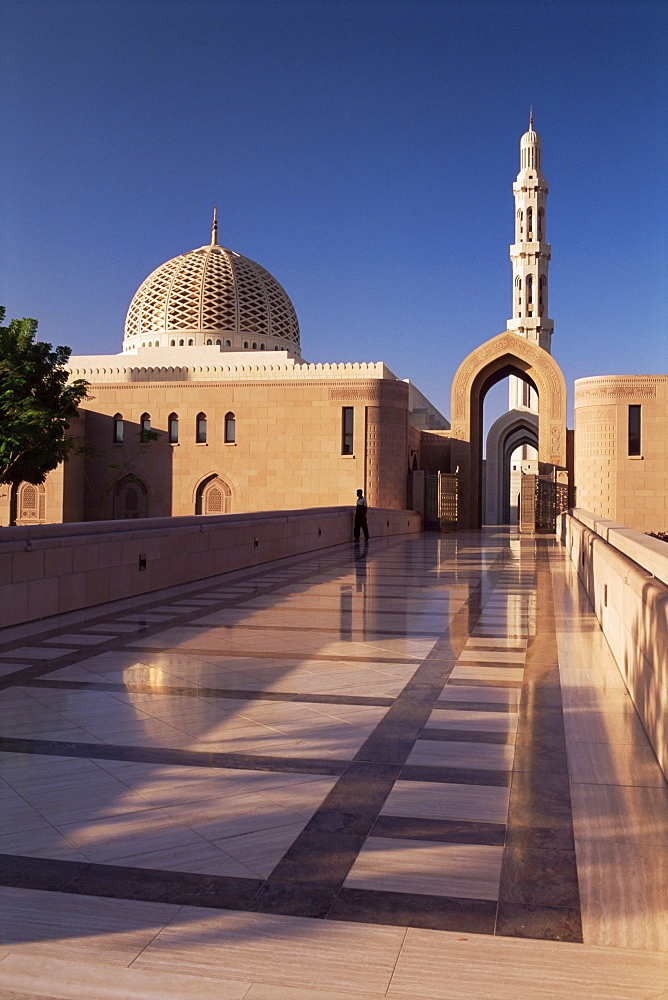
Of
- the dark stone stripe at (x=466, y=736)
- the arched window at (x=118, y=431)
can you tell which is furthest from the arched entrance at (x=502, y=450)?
the dark stone stripe at (x=466, y=736)

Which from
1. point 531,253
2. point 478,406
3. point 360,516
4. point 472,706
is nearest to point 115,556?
point 472,706

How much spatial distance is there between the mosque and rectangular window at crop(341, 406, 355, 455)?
0.04 meters

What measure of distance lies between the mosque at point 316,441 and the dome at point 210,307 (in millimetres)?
3555

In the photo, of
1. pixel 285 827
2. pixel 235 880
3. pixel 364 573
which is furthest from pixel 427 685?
pixel 364 573

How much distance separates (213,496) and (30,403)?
7.49m

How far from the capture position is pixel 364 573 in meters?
10.6

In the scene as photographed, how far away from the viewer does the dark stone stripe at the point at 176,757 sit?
10.5ft

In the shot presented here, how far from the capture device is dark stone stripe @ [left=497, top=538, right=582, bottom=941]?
6.93ft

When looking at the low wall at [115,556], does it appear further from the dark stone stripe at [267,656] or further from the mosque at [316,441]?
the mosque at [316,441]

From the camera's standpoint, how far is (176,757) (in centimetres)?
330

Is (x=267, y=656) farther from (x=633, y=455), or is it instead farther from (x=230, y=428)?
(x=230, y=428)

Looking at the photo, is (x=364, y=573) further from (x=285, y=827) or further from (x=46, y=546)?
(x=285, y=827)

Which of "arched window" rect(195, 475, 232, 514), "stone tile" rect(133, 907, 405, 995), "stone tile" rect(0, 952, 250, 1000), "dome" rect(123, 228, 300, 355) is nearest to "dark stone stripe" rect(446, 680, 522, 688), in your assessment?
"stone tile" rect(133, 907, 405, 995)

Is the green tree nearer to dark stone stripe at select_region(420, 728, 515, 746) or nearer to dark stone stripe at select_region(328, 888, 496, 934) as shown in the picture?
dark stone stripe at select_region(420, 728, 515, 746)
